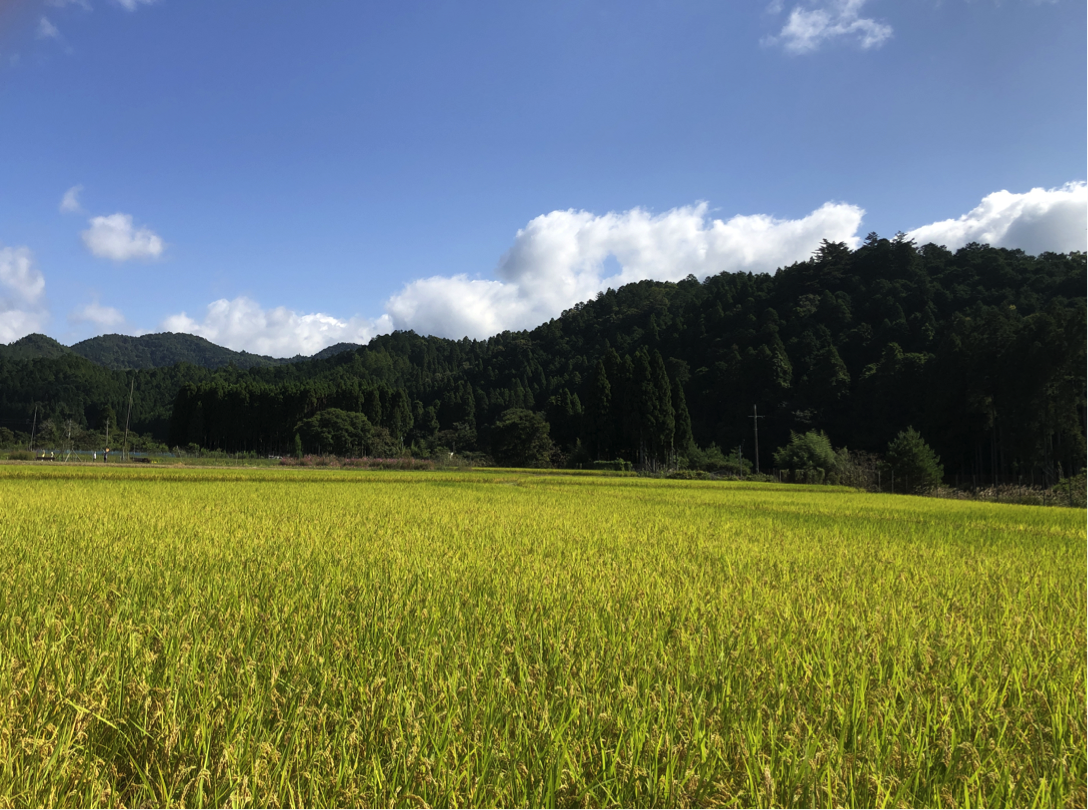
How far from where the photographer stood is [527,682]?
69.9 inches

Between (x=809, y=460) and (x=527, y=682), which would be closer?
(x=527, y=682)

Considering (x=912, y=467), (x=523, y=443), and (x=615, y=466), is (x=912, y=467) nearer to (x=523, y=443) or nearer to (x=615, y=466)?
(x=615, y=466)

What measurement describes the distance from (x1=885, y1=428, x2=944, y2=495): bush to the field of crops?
3393 centimetres

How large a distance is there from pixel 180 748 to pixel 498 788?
82 cm

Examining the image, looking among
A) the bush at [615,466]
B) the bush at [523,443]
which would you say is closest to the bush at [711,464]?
the bush at [615,466]

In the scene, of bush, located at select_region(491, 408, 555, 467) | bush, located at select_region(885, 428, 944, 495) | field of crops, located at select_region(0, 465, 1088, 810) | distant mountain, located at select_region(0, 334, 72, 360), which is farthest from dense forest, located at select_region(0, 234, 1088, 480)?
distant mountain, located at select_region(0, 334, 72, 360)

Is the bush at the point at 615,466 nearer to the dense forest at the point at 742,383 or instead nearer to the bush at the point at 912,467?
the dense forest at the point at 742,383

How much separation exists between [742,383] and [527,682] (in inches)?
2640

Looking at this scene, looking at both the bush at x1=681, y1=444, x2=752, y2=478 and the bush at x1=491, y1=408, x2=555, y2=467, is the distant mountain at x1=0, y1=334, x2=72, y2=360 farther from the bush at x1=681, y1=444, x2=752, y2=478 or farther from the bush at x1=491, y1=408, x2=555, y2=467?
the bush at x1=681, y1=444, x2=752, y2=478

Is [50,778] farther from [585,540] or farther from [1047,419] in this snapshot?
[1047,419]

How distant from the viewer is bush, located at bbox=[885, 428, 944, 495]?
32.8m

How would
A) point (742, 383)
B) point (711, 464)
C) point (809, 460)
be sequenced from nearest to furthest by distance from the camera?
1. point (809, 460)
2. point (711, 464)
3. point (742, 383)

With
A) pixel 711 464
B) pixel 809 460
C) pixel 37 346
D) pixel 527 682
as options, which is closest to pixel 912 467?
pixel 809 460

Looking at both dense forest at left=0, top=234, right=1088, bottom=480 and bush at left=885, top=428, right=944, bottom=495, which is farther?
dense forest at left=0, top=234, right=1088, bottom=480
